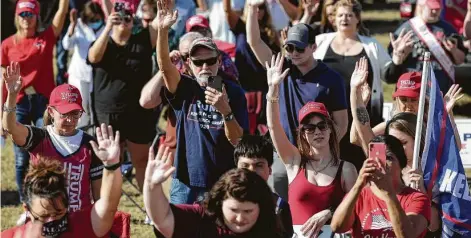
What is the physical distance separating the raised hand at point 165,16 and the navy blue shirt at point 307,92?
1.20 m

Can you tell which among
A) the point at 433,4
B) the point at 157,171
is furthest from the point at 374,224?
the point at 433,4

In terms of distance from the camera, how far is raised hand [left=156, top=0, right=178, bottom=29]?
773cm

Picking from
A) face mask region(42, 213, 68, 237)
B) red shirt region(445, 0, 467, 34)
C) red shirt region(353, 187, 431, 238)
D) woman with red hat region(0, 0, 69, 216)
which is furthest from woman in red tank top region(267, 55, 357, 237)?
red shirt region(445, 0, 467, 34)

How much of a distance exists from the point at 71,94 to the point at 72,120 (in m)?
0.22

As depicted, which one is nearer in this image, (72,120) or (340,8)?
(72,120)

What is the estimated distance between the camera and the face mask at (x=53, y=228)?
591 cm

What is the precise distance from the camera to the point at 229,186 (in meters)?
5.77

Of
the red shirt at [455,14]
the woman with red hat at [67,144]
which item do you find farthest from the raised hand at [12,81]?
the red shirt at [455,14]

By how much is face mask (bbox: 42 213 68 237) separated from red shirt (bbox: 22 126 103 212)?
171 centimetres

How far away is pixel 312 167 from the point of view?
23.6 feet

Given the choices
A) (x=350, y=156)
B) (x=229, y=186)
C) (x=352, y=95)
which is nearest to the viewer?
(x=229, y=186)

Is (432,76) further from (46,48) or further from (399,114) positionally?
(46,48)

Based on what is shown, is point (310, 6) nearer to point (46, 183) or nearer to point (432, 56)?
point (432, 56)

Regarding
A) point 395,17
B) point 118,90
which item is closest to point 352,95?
point 118,90
